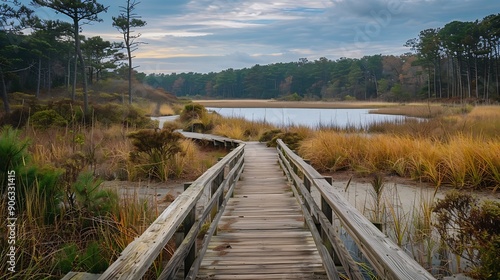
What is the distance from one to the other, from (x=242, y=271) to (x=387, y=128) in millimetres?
16647

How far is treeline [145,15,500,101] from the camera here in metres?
48.0

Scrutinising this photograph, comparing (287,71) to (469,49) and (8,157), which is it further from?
(8,157)

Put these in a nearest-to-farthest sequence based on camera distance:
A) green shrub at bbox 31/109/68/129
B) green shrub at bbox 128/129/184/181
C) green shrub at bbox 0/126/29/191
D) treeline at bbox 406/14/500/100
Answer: green shrub at bbox 0/126/29/191
green shrub at bbox 128/129/184/181
green shrub at bbox 31/109/68/129
treeline at bbox 406/14/500/100

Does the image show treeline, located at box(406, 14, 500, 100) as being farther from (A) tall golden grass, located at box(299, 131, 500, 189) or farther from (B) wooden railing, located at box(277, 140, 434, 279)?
(B) wooden railing, located at box(277, 140, 434, 279)

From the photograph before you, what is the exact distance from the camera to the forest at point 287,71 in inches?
1254

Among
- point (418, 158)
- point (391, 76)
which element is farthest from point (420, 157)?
point (391, 76)

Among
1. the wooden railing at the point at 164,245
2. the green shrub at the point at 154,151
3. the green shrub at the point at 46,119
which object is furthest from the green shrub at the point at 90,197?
the green shrub at the point at 46,119

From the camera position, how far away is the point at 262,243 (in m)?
4.26

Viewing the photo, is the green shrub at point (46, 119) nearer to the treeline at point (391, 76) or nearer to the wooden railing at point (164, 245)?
the wooden railing at point (164, 245)

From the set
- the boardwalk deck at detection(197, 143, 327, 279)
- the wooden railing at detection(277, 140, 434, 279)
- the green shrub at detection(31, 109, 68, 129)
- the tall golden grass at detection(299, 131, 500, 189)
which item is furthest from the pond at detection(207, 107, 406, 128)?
the wooden railing at detection(277, 140, 434, 279)

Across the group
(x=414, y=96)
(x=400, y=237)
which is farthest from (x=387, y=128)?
(x=414, y=96)

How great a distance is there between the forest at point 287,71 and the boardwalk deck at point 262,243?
1740 centimetres

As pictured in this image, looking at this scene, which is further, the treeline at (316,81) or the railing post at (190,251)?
the treeline at (316,81)

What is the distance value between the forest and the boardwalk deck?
1740 cm
